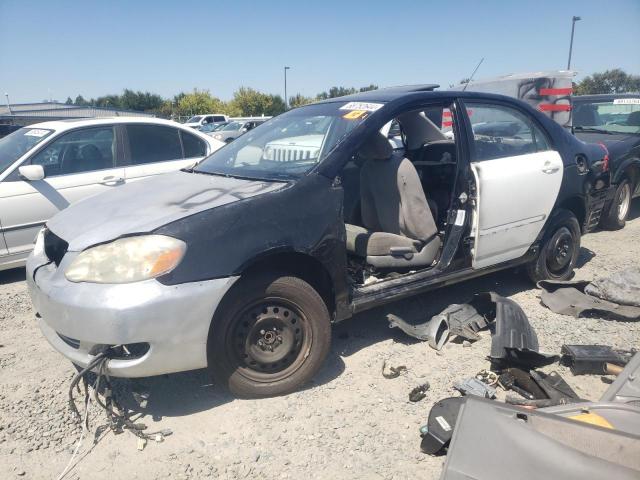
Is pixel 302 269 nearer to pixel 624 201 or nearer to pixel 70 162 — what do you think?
pixel 70 162

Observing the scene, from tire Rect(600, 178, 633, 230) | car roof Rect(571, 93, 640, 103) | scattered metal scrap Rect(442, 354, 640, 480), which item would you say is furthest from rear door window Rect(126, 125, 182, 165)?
car roof Rect(571, 93, 640, 103)

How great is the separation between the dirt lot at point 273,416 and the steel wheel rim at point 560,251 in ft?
2.44

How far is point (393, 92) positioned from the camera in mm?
3547

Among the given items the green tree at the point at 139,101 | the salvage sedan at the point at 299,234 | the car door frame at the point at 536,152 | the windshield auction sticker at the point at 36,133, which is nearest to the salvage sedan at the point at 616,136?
the car door frame at the point at 536,152

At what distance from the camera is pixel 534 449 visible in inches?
56.4

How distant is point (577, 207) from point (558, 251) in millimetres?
464

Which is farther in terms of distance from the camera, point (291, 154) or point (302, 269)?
point (291, 154)

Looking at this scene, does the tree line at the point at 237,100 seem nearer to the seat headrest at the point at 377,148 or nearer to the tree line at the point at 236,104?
the tree line at the point at 236,104

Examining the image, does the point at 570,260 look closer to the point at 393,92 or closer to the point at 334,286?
the point at 393,92

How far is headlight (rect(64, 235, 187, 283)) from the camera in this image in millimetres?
2355

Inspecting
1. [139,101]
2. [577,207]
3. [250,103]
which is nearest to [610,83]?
[250,103]

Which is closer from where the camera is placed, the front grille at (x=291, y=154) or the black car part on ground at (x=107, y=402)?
the black car part on ground at (x=107, y=402)

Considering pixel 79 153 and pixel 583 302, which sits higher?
pixel 79 153

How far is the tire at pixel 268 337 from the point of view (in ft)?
8.42
